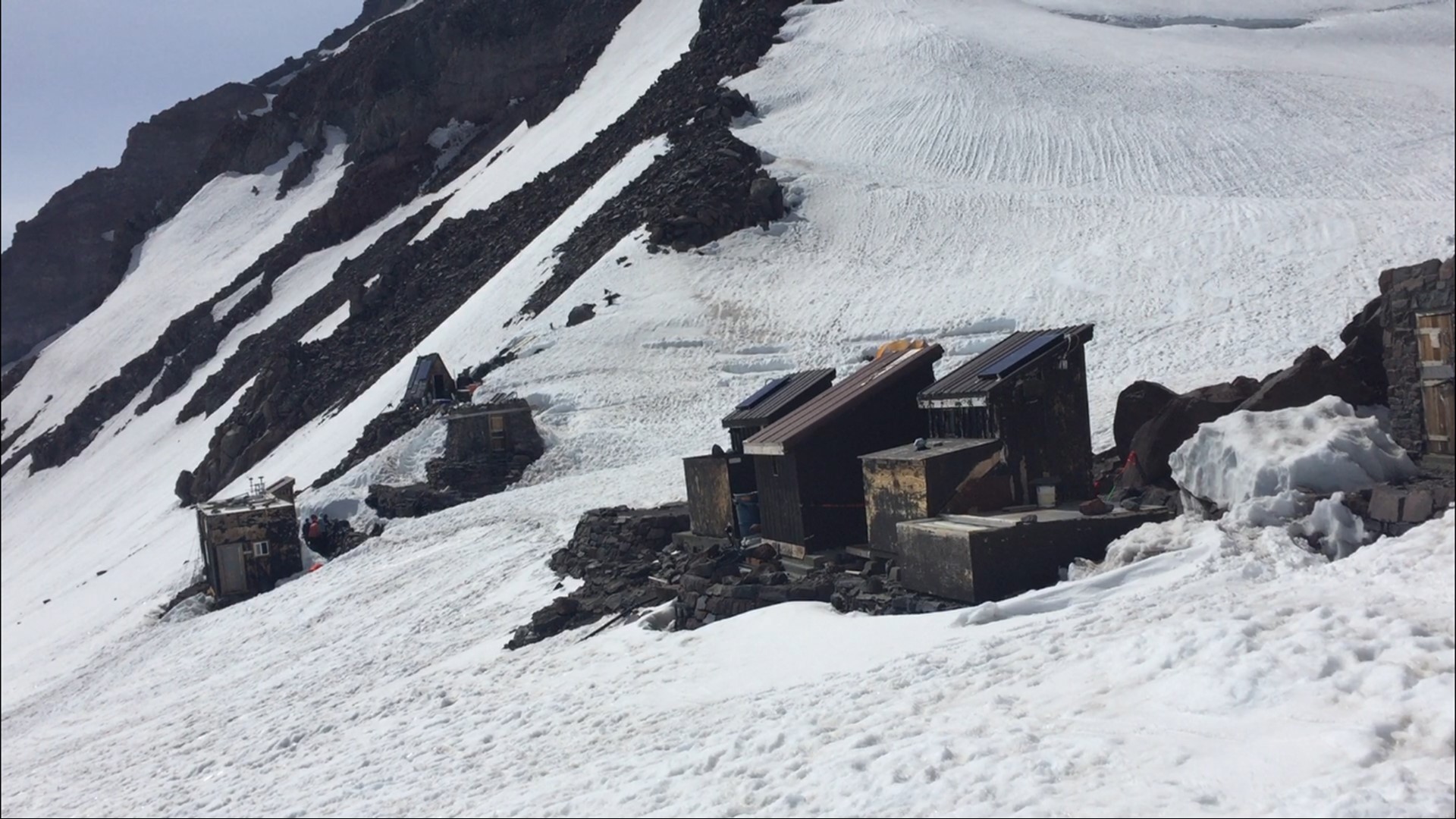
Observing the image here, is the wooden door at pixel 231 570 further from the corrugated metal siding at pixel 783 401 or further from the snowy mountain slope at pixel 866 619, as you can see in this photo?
the corrugated metal siding at pixel 783 401

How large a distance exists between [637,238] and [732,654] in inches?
1027

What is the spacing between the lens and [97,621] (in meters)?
12.7

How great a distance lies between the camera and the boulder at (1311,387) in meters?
9.84

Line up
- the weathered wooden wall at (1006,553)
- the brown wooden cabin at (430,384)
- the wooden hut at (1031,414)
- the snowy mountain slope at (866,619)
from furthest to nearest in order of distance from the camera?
the brown wooden cabin at (430,384), the wooden hut at (1031,414), the weathered wooden wall at (1006,553), the snowy mountain slope at (866,619)

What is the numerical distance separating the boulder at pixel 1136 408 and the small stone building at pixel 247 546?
50.2ft

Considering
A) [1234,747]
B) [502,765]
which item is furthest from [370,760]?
→ [1234,747]

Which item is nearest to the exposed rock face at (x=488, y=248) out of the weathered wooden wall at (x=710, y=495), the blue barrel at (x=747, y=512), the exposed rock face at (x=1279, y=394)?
the weathered wooden wall at (x=710, y=495)

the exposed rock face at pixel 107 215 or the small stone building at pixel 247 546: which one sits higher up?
the exposed rock face at pixel 107 215

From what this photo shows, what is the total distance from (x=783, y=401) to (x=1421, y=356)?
7.59m

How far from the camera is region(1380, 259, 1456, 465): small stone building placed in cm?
773

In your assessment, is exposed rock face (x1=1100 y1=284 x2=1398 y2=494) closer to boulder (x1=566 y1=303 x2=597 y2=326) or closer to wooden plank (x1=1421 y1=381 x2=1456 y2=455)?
wooden plank (x1=1421 y1=381 x2=1456 y2=455)

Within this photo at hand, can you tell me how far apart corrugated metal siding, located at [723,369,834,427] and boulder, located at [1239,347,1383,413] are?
541 centimetres

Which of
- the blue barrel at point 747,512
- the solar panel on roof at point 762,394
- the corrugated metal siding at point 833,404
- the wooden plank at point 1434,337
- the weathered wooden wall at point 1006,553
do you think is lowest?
the blue barrel at point 747,512

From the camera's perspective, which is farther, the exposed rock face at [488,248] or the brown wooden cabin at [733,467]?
the exposed rock face at [488,248]
